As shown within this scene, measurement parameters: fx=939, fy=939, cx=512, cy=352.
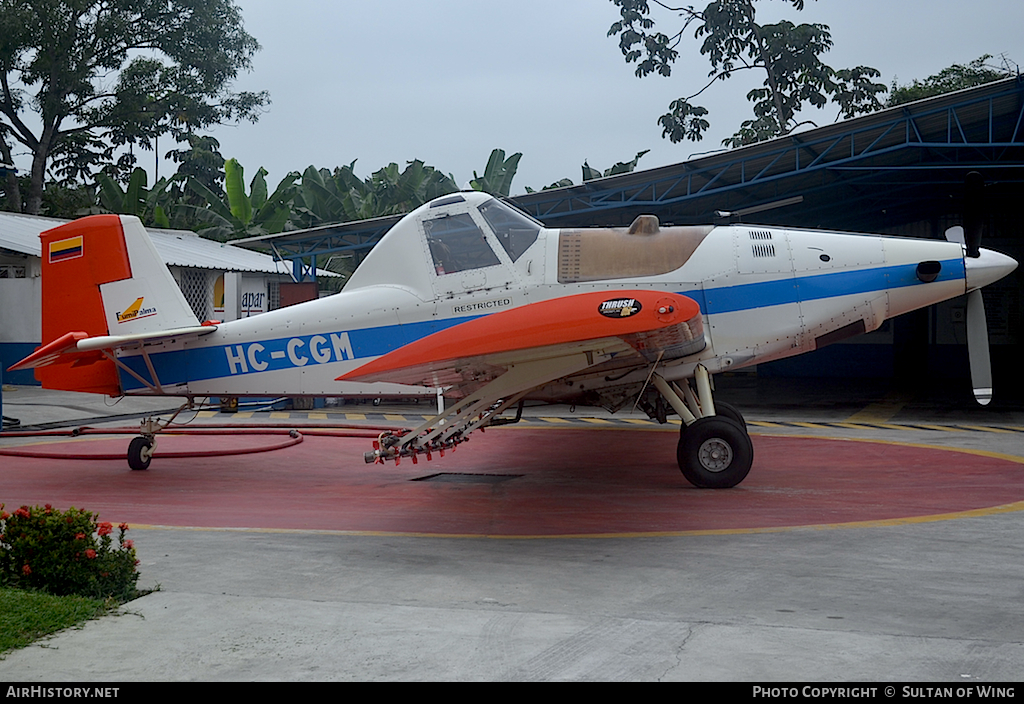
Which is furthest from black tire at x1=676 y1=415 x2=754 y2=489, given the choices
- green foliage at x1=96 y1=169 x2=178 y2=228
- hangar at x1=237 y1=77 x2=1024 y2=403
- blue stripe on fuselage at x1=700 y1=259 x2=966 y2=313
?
green foliage at x1=96 y1=169 x2=178 y2=228

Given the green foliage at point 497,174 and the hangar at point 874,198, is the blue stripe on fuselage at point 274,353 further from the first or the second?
the green foliage at point 497,174

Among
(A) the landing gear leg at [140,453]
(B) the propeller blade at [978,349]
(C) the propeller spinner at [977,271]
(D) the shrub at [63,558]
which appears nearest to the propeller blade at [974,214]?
(C) the propeller spinner at [977,271]

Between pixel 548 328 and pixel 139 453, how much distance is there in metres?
6.75

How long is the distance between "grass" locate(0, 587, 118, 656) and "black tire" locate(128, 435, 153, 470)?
640 centimetres

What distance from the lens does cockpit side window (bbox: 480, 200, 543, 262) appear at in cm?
983

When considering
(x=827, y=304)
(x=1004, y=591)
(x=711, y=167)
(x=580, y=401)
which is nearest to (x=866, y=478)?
(x=827, y=304)

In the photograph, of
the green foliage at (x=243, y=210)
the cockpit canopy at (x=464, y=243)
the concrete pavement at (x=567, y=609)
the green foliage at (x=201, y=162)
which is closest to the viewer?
the concrete pavement at (x=567, y=609)

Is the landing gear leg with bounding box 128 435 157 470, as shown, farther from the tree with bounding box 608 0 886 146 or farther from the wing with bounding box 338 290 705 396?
the tree with bounding box 608 0 886 146

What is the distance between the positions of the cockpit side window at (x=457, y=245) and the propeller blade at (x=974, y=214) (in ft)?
15.9

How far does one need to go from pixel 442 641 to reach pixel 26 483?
8.09m

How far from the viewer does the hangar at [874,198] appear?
17422 millimetres

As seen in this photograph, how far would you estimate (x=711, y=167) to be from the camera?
18.2 metres

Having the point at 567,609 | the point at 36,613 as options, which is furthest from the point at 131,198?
the point at 567,609

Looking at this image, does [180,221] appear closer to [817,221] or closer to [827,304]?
[817,221]
